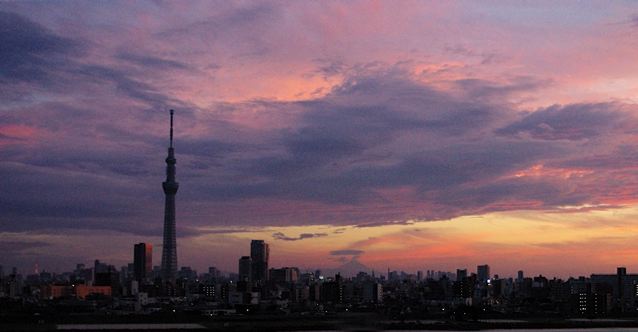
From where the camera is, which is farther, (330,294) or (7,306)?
(330,294)

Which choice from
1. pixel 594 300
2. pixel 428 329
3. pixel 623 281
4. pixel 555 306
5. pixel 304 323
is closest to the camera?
pixel 428 329

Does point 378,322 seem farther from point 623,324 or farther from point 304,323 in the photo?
point 623,324

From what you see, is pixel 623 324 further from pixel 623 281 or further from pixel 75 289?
pixel 75 289

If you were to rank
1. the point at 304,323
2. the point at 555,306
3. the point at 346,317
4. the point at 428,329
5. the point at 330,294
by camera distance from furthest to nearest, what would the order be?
the point at 330,294
the point at 555,306
the point at 304,323
the point at 428,329
the point at 346,317

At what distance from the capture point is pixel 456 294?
645 ft

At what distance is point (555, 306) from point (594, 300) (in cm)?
1452

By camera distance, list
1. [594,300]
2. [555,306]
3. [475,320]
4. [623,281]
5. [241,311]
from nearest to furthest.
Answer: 1. [475,320]
2. [241,311]
3. [594,300]
4. [555,306]
5. [623,281]

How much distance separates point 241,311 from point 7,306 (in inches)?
1520

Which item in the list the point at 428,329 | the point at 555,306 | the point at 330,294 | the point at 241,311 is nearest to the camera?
the point at 428,329

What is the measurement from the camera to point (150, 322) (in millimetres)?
107125

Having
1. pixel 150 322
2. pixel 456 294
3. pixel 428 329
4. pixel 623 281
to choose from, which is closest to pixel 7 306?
pixel 150 322

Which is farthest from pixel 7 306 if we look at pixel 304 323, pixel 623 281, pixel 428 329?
pixel 623 281

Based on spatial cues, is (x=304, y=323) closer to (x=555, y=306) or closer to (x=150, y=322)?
(x=150, y=322)

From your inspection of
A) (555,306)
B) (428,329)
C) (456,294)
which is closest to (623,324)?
(428,329)
